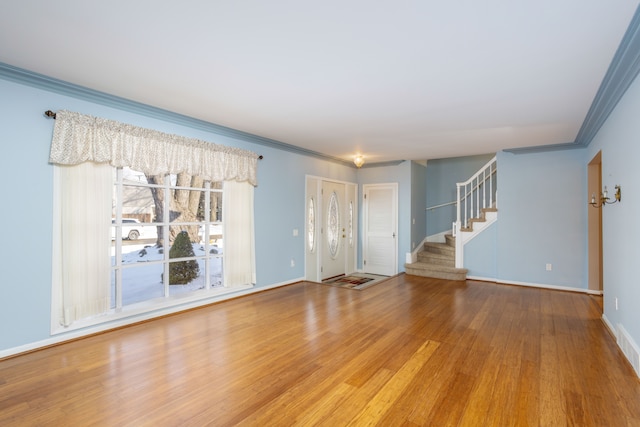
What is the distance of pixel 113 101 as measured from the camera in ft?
11.3

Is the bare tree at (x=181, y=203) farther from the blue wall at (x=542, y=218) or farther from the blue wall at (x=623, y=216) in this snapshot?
the blue wall at (x=542, y=218)

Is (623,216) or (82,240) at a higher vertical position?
(623,216)

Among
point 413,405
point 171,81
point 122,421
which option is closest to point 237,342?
point 122,421

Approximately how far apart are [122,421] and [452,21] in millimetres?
3277

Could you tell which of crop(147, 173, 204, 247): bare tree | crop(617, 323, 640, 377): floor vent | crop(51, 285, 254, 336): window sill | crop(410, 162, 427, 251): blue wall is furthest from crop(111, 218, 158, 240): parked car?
crop(410, 162, 427, 251): blue wall

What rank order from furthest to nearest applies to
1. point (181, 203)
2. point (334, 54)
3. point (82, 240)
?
point (181, 203) → point (82, 240) → point (334, 54)

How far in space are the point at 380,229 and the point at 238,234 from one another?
3.70 metres

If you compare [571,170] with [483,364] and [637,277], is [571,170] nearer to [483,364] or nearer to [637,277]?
[637,277]

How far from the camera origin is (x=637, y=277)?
2633 mm

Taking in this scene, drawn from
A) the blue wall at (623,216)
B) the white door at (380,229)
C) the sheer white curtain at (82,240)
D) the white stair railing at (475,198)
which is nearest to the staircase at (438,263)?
the white stair railing at (475,198)

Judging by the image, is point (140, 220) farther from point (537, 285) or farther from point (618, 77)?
point (537, 285)

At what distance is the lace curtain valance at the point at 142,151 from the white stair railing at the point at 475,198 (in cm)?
411

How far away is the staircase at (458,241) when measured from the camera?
6.23 metres

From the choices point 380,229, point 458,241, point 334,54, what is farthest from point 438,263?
point 334,54
